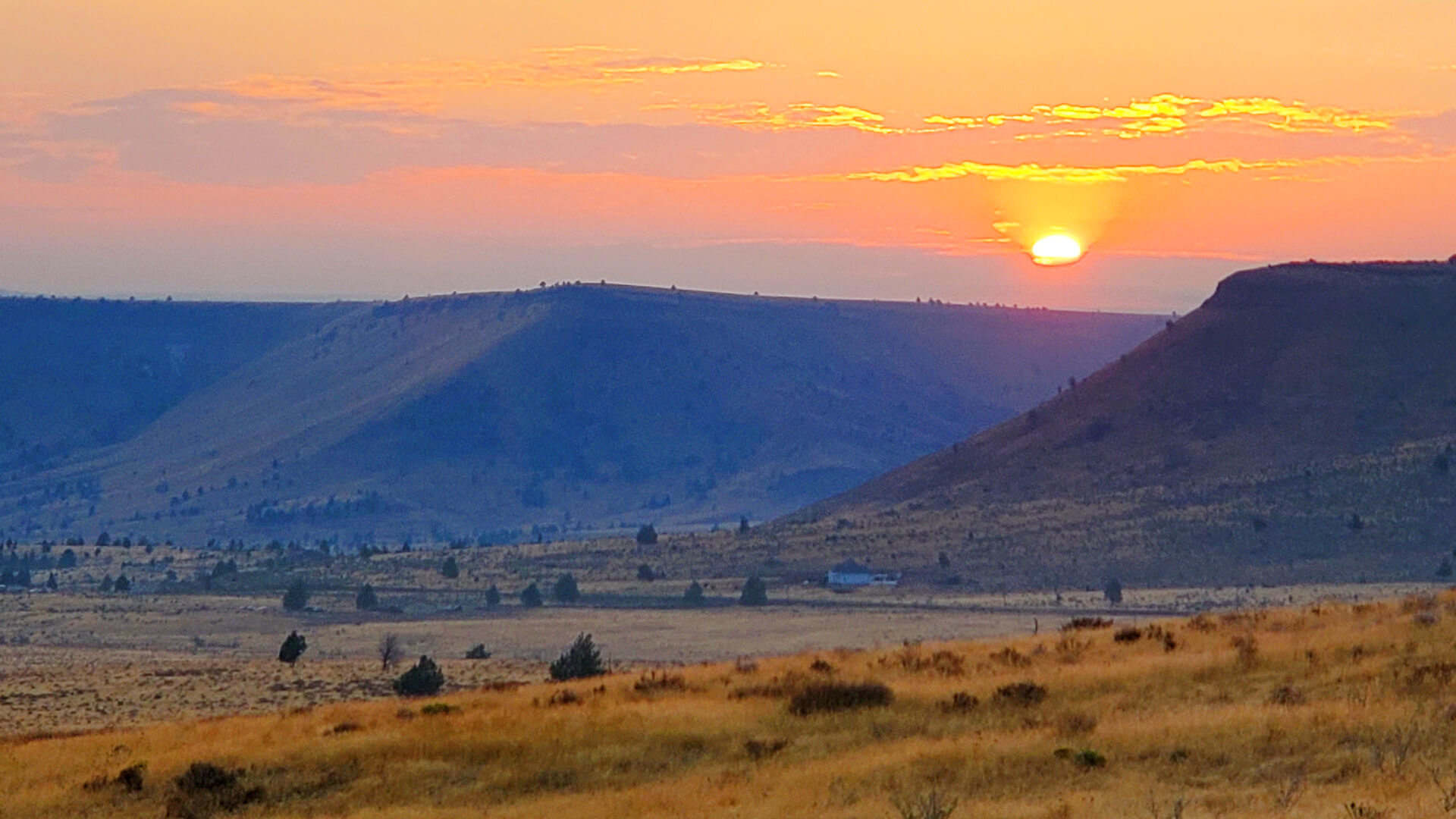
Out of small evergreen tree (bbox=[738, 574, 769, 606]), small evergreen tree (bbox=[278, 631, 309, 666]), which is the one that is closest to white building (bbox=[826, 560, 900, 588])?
small evergreen tree (bbox=[738, 574, 769, 606])

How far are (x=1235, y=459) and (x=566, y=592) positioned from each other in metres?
41.3

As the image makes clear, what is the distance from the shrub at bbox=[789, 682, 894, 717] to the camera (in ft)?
79.6

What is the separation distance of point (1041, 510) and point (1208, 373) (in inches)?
1002

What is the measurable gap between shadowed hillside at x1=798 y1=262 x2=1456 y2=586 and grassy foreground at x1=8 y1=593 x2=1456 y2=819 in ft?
201

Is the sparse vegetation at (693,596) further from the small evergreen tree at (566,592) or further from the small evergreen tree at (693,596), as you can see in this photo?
the small evergreen tree at (566,592)

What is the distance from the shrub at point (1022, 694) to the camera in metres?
23.8

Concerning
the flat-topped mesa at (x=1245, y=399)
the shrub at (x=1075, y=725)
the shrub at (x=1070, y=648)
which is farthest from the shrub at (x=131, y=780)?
the flat-topped mesa at (x=1245, y=399)

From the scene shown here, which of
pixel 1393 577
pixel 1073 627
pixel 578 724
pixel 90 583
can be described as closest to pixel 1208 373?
pixel 1393 577

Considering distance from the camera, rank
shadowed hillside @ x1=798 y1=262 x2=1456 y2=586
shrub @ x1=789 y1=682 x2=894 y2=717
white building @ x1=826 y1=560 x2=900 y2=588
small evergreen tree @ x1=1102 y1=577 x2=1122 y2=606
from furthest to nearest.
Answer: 1. white building @ x1=826 y1=560 x2=900 y2=588
2. shadowed hillside @ x1=798 y1=262 x2=1456 y2=586
3. small evergreen tree @ x1=1102 y1=577 x2=1122 y2=606
4. shrub @ x1=789 y1=682 x2=894 y2=717

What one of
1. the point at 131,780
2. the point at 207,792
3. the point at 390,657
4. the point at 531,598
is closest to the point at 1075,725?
the point at 207,792

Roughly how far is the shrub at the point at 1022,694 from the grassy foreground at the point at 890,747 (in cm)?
5

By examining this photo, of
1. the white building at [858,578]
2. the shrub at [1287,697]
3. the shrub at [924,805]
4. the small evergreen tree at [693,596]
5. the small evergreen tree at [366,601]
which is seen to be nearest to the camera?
the shrub at [924,805]

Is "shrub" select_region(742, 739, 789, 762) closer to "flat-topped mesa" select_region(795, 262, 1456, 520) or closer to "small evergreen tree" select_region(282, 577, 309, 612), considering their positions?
"small evergreen tree" select_region(282, 577, 309, 612)

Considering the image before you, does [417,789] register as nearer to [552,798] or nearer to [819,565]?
[552,798]
